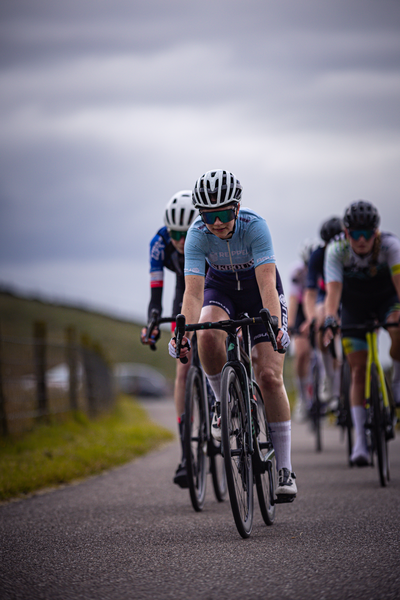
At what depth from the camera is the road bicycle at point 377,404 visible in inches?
271

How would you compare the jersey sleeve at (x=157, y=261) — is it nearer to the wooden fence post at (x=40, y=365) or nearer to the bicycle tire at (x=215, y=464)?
the bicycle tire at (x=215, y=464)

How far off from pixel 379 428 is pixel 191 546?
297cm

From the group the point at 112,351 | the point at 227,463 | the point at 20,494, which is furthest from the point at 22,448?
the point at 112,351

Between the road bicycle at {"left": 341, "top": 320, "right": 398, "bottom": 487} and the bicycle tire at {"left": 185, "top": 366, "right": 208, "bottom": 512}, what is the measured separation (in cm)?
163

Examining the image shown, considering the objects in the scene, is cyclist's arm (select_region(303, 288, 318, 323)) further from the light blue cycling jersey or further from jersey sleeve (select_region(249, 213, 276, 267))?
jersey sleeve (select_region(249, 213, 276, 267))

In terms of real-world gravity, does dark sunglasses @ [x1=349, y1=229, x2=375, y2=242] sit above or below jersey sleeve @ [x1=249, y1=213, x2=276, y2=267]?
above

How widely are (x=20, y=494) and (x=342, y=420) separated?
4.04 metres

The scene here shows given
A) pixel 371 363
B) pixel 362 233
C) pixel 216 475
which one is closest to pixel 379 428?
pixel 371 363

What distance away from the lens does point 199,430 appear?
6406mm

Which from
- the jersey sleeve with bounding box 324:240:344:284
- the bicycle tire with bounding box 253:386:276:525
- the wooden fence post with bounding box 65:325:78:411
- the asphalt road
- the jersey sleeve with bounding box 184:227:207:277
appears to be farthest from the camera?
the wooden fence post with bounding box 65:325:78:411

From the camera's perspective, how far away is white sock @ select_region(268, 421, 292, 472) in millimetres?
5375

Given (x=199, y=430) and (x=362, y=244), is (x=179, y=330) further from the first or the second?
(x=362, y=244)

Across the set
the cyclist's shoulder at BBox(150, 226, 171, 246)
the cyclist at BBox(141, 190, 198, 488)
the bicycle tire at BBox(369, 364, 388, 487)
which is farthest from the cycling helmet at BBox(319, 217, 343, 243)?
the cyclist's shoulder at BBox(150, 226, 171, 246)

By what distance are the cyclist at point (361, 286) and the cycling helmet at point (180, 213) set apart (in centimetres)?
165
